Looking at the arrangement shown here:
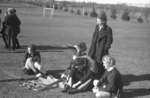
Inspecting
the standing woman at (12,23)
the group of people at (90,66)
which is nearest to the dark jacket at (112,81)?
the group of people at (90,66)

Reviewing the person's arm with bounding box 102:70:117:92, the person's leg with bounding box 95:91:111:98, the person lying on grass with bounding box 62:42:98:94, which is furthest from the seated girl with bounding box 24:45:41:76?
the person's arm with bounding box 102:70:117:92

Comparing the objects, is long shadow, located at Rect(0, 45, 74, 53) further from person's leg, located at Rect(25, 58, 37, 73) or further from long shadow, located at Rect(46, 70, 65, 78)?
person's leg, located at Rect(25, 58, 37, 73)

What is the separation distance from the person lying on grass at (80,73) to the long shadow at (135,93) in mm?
977

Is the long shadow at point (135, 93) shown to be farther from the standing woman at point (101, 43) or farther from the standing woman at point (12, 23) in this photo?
the standing woman at point (12, 23)

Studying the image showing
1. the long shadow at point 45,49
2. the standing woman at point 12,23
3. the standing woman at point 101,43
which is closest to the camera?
the standing woman at point 101,43

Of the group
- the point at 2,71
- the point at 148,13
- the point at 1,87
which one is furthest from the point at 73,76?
the point at 148,13

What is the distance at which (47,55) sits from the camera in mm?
12578

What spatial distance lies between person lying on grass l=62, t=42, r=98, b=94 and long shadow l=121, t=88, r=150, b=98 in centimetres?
98

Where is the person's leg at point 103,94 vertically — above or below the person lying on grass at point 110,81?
below

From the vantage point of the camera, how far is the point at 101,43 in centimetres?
790

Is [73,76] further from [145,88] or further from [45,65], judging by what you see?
[45,65]

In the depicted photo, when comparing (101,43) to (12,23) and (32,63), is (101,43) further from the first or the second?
(12,23)

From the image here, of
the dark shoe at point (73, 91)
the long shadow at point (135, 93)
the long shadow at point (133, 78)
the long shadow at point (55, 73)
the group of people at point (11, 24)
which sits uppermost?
the group of people at point (11, 24)

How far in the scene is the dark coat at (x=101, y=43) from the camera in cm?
778
